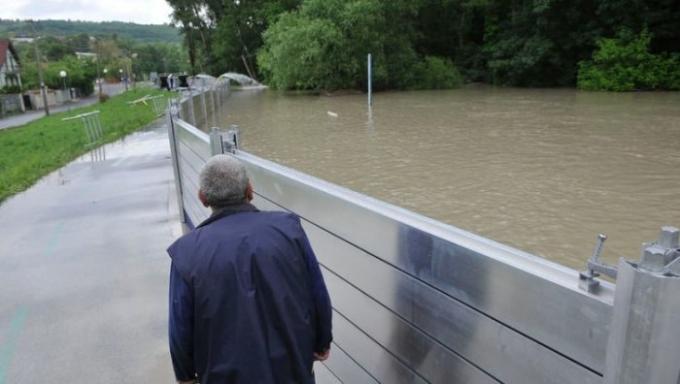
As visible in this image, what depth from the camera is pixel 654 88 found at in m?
32.3

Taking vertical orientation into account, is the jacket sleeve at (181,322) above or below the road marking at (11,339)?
above

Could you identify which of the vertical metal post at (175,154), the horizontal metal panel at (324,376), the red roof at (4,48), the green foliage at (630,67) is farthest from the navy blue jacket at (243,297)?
the red roof at (4,48)

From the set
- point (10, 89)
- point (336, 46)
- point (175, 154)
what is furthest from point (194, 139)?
point (10, 89)

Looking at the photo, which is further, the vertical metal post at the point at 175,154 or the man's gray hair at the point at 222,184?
the vertical metal post at the point at 175,154

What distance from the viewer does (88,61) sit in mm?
76250

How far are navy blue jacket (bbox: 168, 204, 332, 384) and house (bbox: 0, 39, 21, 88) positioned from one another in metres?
67.1

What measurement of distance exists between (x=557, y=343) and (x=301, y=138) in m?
15.3

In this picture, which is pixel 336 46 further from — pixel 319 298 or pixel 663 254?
pixel 663 254

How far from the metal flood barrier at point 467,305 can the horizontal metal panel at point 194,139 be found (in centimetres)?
144

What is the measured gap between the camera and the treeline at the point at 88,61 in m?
60.8

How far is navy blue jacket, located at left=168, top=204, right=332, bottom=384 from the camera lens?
1.79m

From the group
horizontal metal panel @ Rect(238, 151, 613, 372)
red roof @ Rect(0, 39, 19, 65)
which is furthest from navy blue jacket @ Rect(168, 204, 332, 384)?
red roof @ Rect(0, 39, 19, 65)

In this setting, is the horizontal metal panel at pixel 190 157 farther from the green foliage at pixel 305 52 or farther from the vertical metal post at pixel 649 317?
the green foliage at pixel 305 52

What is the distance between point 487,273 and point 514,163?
10586 mm
